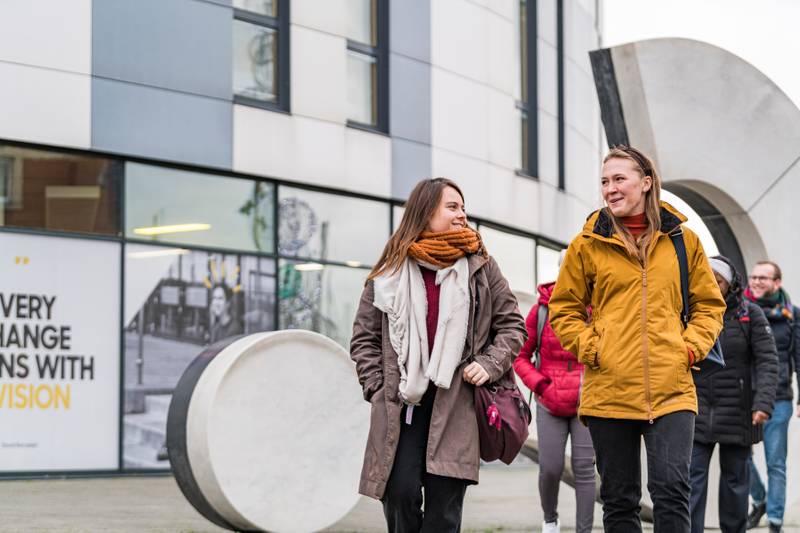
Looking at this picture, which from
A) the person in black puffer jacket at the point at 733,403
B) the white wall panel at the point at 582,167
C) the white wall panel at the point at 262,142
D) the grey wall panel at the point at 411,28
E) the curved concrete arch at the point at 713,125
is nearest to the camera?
the person in black puffer jacket at the point at 733,403

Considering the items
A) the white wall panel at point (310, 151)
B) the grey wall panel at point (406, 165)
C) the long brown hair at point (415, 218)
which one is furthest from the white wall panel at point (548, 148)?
the long brown hair at point (415, 218)

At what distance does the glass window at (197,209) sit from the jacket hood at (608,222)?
1093 cm

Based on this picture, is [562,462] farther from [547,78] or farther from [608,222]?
[547,78]

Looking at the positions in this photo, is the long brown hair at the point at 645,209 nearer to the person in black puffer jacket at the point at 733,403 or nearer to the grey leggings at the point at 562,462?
the person in black puffer jacket at the point at 733,403

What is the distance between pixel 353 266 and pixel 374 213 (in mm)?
852

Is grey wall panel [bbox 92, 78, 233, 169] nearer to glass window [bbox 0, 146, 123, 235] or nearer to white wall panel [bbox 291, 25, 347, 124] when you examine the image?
glass window [bbox 0, 146, 123, 235]

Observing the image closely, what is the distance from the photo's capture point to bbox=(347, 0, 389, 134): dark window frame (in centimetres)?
1867

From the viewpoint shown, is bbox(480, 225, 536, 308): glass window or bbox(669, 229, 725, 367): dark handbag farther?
bbox(480, 225, 536, 308): glass window

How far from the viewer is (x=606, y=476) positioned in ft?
18.0

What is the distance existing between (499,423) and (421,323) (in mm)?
505

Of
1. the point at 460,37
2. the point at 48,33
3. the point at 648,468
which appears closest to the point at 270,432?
the point at 648,468

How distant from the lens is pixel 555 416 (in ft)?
25.5

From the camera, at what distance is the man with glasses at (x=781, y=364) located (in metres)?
9.07

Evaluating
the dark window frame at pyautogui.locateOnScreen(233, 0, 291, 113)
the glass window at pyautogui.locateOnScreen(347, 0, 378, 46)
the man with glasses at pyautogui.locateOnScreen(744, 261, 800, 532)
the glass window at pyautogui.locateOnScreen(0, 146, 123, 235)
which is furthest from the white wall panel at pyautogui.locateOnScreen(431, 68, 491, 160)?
the man with glasses at pyautogui.locateOnScreen(744, 261, 800, 532)
